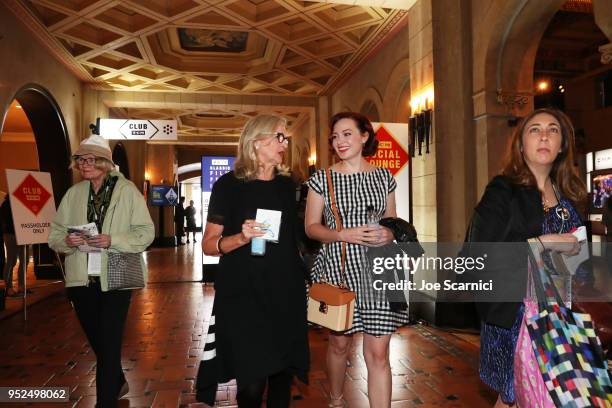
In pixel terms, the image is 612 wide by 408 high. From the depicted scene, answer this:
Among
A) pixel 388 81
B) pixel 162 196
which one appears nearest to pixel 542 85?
pixel 388 81

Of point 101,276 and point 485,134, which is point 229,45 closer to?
point 485,134

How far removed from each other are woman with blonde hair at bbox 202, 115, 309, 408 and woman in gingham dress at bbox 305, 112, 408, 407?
0.36 metres

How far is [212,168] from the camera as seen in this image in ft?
24.0

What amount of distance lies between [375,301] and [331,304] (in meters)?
0.27

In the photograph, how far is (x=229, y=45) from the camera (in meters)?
9.60

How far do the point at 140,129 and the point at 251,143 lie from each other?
23.9ft

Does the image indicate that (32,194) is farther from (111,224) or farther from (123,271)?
Answer: (123,271)

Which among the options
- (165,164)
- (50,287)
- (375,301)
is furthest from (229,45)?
(165,164)

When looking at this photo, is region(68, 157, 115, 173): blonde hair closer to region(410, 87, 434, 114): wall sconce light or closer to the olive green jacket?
the olive green jacket

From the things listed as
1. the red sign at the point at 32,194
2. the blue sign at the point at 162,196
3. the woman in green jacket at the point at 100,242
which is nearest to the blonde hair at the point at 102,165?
the woman in green jacket at the point at 100,242

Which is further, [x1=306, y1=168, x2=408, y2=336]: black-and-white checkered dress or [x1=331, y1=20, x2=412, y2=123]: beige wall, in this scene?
[x1=331, y1=20, x2=412, y2=123]: beige wall

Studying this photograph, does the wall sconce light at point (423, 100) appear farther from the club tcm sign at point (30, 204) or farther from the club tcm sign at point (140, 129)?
the club tcm sign at point (30, 204)

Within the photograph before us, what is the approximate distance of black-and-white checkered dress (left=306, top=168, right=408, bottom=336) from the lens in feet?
7.27

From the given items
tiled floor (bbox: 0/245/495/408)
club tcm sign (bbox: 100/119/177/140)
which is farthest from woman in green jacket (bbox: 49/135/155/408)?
club tcm sign (bbox: 100/119/177/140)
